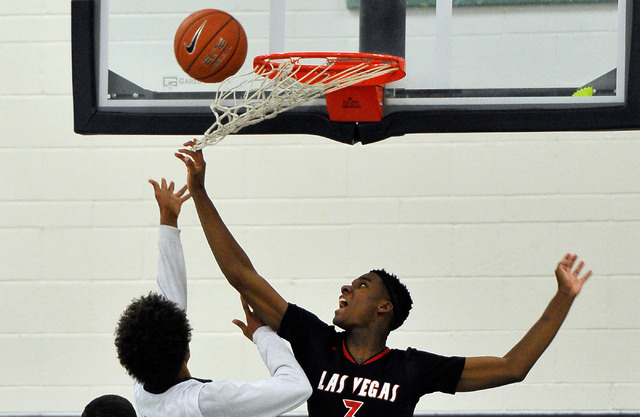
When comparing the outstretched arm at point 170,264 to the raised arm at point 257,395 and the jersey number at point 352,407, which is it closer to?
the raised arm at point 257,395

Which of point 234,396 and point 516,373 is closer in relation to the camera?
point 234,396

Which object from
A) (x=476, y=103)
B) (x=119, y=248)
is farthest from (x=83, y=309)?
(x=476, y=103)

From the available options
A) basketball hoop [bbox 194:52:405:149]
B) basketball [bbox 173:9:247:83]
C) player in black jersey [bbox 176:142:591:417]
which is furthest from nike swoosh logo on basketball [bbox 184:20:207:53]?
player in black jersey [bbox 176:142:591:417]

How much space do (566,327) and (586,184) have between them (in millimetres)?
668

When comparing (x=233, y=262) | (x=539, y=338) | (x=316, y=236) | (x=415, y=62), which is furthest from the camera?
(x=316, y=236)

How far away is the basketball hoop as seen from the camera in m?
2.74

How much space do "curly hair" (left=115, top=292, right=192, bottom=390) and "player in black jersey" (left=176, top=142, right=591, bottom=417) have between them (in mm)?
400

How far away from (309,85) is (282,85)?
0.30ft

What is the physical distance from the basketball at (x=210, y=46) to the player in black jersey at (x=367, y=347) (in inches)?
13.1

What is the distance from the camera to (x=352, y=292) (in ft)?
8.45

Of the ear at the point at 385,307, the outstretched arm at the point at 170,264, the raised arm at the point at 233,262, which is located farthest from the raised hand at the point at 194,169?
the ear at the point at 385,307

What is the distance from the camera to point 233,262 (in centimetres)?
250

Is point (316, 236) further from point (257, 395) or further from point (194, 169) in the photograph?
point (257, 395)

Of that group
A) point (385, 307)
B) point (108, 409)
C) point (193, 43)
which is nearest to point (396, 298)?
point (385, 307)
